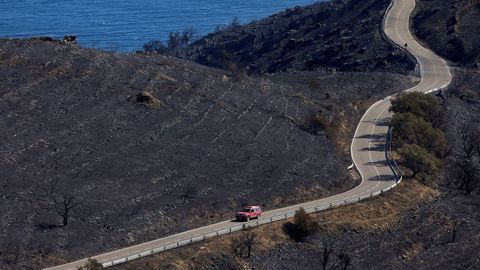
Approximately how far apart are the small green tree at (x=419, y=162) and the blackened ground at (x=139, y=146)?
13.6 ft

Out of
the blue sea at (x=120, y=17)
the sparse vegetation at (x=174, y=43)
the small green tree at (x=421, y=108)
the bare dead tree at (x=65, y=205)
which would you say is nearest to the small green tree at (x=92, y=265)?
the bare dead tree at (x=65, y=205)

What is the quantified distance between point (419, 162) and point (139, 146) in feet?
59.5

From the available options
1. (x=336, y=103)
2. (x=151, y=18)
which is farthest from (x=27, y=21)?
(x=336, y=103)

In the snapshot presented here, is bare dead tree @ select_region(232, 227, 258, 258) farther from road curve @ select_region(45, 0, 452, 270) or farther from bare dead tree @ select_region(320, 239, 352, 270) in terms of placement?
bare dead tree @ select_region(320, 239, 352, 270)

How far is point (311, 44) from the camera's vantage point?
11269cm

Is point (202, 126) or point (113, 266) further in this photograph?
point (202, 126)

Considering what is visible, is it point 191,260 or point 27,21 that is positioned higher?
point 191,260

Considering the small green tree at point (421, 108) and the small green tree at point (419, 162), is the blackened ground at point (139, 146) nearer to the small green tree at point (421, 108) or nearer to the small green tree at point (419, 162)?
the small green tree at point (421, 108)

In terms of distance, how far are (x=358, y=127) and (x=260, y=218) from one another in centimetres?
2308

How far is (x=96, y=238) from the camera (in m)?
41.2

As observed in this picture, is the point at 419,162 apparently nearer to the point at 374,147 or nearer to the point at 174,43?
the point at 374,147

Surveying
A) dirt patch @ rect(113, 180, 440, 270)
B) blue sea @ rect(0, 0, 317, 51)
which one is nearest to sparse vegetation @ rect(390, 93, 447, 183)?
dirt patch @ rect(113, 180, 440, 270)

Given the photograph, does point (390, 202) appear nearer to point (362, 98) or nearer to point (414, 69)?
Answer: point (362, 98)

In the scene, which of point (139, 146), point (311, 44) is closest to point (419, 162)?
point (139, 146)
